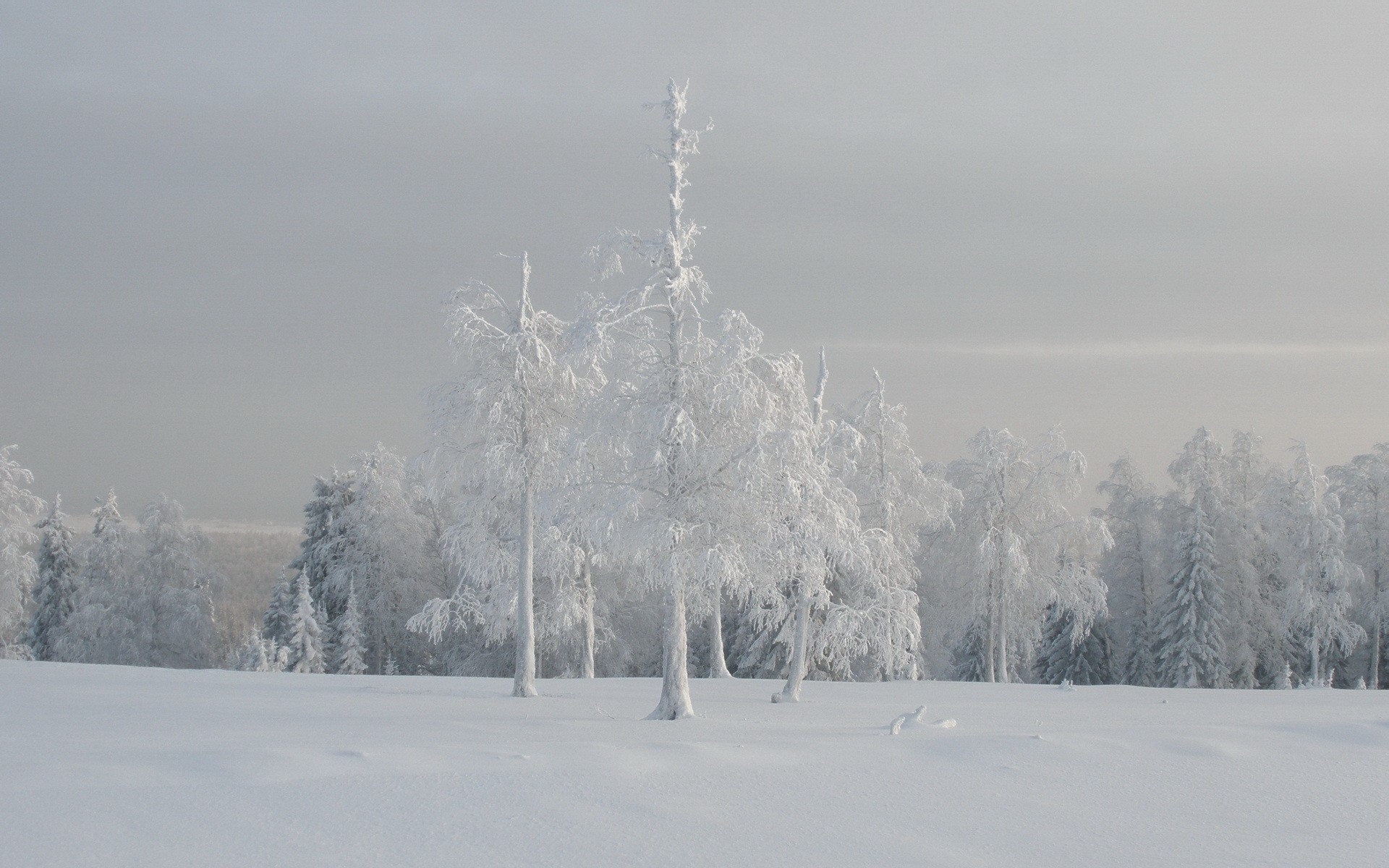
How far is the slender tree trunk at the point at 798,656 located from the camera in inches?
875

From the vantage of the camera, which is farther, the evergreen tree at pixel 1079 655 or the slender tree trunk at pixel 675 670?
the evergreen tree at pixel 1079 655

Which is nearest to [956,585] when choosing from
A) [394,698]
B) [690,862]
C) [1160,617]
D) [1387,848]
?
[1160,617]

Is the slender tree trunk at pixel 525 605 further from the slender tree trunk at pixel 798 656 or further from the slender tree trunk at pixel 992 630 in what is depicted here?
the slender tree trunk at pixel 992 630

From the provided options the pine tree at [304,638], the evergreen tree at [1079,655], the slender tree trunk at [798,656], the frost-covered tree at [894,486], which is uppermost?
the frost-covered tree at [894,486]

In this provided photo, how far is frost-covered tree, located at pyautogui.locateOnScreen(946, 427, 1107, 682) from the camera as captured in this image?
3478 cm

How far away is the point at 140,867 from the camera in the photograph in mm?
7539

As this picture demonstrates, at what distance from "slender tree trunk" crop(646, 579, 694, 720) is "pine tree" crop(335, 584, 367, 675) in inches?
1157

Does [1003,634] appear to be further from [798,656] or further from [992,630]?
[798,656]

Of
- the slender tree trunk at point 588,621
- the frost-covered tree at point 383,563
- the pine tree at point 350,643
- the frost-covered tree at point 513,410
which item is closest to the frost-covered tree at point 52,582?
the frost-covered tree at point 383,563

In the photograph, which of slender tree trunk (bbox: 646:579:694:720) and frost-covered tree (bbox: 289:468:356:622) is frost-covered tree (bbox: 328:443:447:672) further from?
slender tree trunk (bbox: 646:579:694:720)

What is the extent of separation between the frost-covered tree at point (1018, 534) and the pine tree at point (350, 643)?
2533 centimetres

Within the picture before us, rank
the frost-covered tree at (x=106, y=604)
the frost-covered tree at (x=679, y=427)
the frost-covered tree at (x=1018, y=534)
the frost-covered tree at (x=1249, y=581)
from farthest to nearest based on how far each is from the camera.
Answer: the frost-covered tree at (x=106, y=604) → the frost-covered tree at (x=1249, y=581) → the frost-covered tree at (x=1018, y=534) → the frost-covered tree at (x=679, y=427)

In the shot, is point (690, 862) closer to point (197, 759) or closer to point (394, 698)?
point (197, 759)

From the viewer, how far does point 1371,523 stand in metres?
40.6
